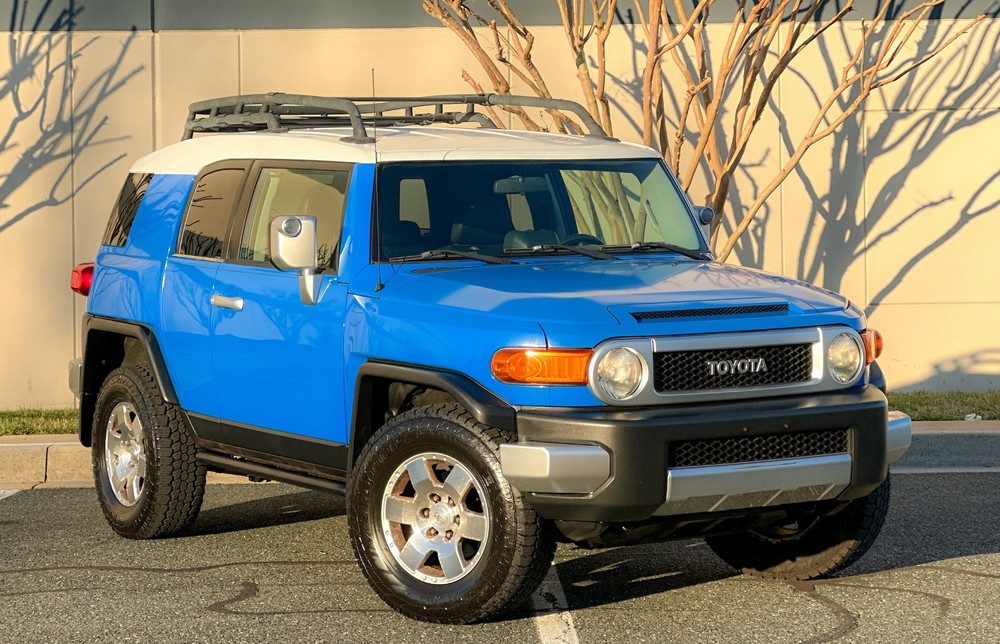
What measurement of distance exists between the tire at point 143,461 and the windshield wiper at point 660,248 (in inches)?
89.1

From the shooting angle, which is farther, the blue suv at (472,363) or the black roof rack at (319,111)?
the black roof rack at (319,111)

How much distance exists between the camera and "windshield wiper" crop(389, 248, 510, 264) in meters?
6.72

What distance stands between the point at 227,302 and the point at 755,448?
8.37 ft

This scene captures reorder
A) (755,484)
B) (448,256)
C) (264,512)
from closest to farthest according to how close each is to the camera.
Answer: (755,484)
(448,256)
(264,512)

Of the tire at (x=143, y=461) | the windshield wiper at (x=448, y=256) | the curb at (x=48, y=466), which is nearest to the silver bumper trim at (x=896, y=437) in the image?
the windshield wiper at (x=448, y=256)

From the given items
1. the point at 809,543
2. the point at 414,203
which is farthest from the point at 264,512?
the point at 809,543

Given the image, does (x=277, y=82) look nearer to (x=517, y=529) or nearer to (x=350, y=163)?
(x=350, y=163)

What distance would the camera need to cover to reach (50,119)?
45.2 ft

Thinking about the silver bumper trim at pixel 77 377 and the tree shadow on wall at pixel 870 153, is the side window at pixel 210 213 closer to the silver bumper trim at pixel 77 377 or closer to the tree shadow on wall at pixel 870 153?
the silver bumper trim at pixel 77 377

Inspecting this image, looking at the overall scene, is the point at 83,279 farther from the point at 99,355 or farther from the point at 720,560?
the point at 720,560

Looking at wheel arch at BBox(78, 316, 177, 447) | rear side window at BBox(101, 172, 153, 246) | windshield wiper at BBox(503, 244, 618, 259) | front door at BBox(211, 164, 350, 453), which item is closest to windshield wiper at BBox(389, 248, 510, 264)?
windshield wiper at BBox(503, 244, 618, 259)

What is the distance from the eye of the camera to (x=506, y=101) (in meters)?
8.17

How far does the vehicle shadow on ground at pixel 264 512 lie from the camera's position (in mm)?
8461

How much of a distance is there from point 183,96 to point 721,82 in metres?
4.87
